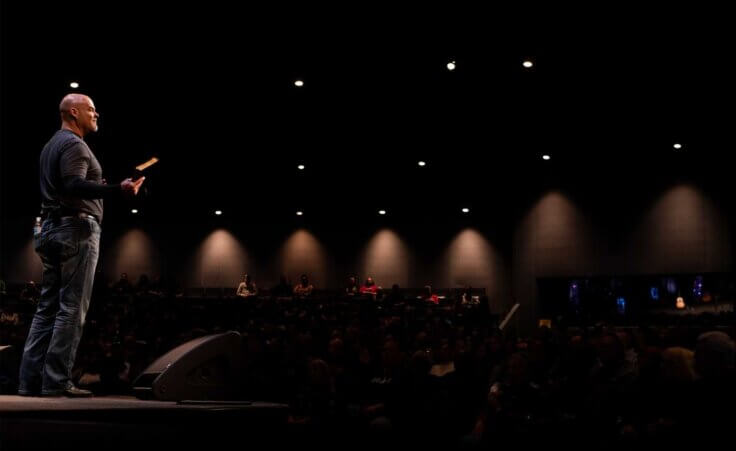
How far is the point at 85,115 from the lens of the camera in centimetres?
368

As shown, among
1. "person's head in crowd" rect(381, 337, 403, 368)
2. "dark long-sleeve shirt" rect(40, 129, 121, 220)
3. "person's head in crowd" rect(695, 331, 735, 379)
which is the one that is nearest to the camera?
"dark long-sleeve shirt" rect(40, 129, 121, 220)

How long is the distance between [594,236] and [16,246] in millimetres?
15286

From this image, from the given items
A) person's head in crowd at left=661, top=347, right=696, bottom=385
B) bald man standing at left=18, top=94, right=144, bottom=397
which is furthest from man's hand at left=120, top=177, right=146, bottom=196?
person's head in crowd at left=661, top=347, right=696, bottom=385

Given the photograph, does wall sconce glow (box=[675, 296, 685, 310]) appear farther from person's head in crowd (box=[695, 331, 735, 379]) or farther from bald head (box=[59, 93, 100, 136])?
bald head (box=[59, 93, 100, 136])

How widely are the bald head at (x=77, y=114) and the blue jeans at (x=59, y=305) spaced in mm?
526

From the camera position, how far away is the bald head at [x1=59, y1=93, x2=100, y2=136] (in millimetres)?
3639

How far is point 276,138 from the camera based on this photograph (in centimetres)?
1405

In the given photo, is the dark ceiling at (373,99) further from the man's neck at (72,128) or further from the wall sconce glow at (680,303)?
the man's neck at (72,128)

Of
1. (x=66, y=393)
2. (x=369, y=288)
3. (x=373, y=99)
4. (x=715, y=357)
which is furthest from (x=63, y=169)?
(x=369, y=288)

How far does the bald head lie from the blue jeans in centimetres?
53

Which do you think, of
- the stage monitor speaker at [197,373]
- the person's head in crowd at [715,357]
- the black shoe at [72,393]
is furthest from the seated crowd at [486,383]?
the black shoe at [72,393]

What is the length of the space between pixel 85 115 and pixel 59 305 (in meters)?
0.99

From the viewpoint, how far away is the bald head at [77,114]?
3.64 meters

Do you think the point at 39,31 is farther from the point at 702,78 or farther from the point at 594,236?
the point at 594,236
